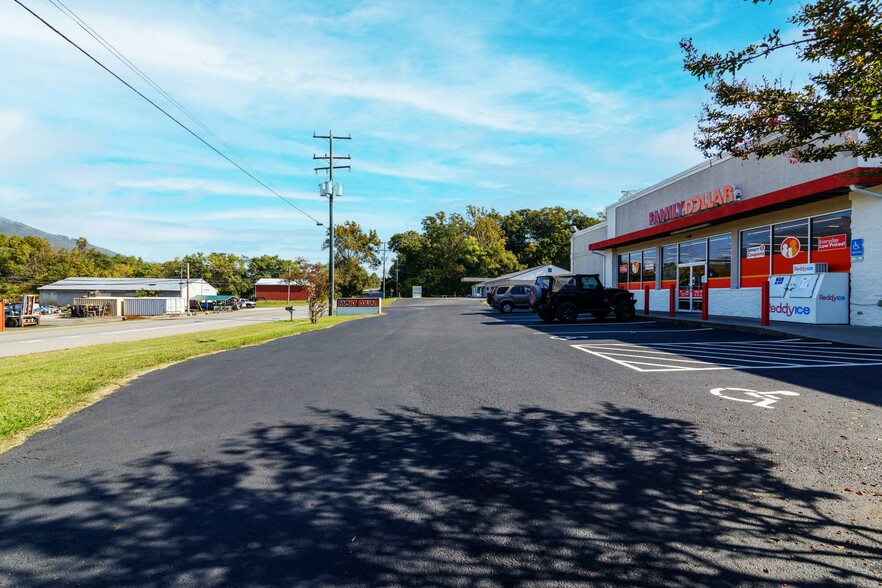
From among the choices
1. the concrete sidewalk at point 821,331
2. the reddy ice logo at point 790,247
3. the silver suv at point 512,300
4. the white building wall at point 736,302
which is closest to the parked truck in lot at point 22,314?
the silver suv at point 512,300

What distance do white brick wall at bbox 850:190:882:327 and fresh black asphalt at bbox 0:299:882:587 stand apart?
887 cm

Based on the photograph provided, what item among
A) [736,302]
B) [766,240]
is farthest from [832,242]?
[736,302]

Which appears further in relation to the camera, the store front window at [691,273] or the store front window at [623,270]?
the store front window at [623,270]

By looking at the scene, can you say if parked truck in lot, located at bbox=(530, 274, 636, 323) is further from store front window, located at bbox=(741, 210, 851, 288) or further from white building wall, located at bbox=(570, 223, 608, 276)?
white building wall, located at bbox=(570, 223, 608, 276)

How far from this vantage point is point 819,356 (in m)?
9.85

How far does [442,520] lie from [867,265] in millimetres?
15869

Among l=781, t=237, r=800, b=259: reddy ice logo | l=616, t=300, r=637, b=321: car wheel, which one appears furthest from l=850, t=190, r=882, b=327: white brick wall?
l=616, t=300, r=637, b=321: car wheel

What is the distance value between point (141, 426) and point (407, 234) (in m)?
106

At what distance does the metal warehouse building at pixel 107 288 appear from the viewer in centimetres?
7488

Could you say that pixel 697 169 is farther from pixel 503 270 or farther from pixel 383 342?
pixel 503 270

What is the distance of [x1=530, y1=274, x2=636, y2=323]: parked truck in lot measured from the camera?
778 inches

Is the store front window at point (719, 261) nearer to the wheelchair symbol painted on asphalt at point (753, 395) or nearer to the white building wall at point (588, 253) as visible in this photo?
the white building wall at point (588, 253)

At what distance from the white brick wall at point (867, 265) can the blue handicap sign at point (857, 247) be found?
0.09 m

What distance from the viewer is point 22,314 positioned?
1567 inches
